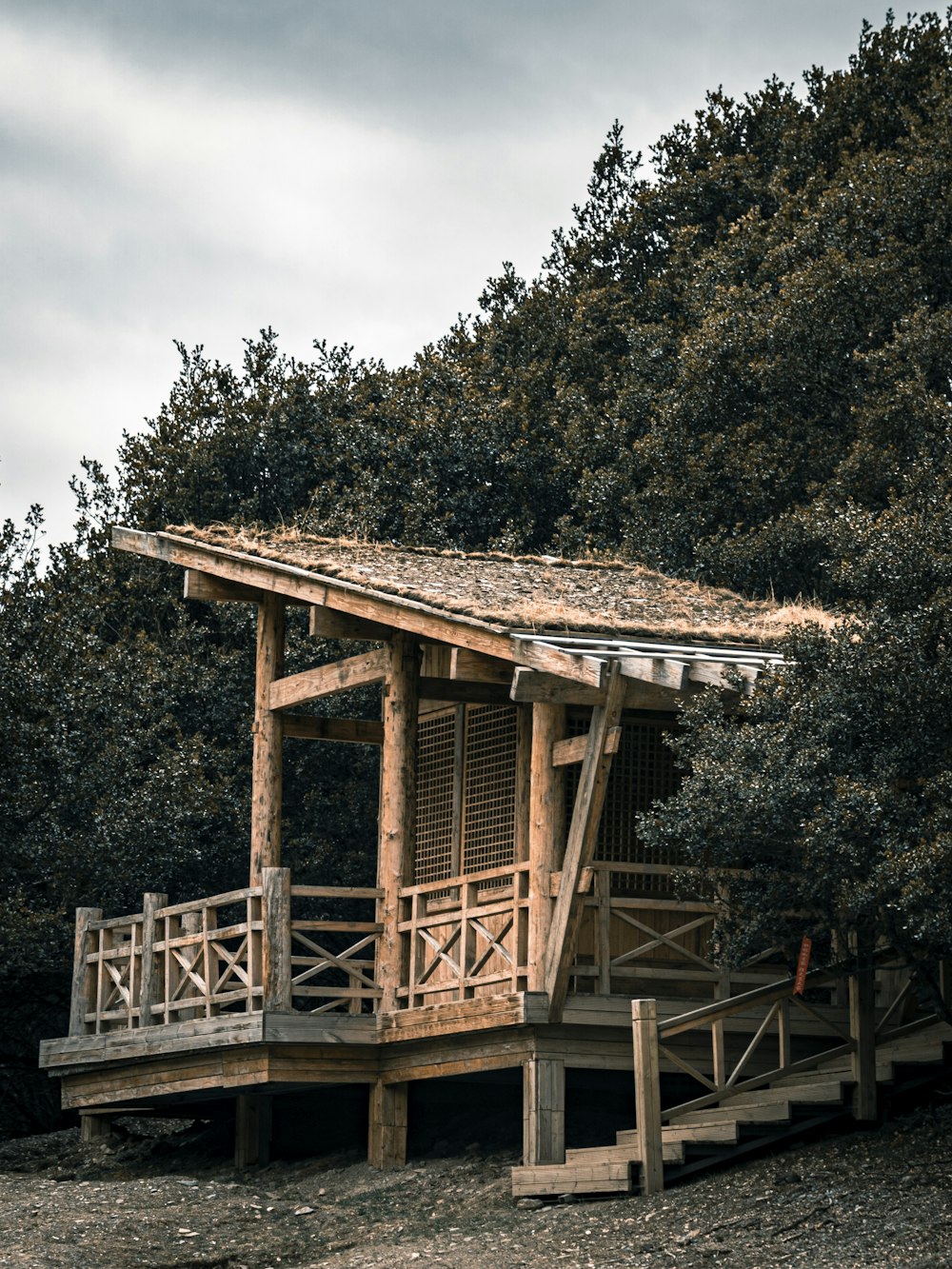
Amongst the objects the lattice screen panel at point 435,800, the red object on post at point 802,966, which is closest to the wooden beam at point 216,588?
the lattice screen panel at point 435,800

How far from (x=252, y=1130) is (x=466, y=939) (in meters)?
4.33

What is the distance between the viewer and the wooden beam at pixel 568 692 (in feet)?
50.9

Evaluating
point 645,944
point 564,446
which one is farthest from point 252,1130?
point 564,446

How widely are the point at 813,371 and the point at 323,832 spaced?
10.5 meters

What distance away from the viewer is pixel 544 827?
16.2m

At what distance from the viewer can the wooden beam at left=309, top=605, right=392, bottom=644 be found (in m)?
18.4

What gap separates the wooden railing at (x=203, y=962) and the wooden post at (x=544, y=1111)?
2103 millimetres

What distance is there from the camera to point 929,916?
12336 mm

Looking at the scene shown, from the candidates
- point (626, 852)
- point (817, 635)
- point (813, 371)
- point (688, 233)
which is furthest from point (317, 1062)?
point (688, 233)

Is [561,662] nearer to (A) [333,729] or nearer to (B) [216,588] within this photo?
(A) [333,729]

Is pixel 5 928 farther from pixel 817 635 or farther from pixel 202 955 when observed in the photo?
pixel 817 635

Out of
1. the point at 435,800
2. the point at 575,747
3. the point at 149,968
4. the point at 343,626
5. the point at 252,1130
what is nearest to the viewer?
the point at 575,747

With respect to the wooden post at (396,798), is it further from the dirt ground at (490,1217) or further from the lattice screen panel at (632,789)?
the dirt ground at (490,1217)

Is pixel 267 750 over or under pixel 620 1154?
over
